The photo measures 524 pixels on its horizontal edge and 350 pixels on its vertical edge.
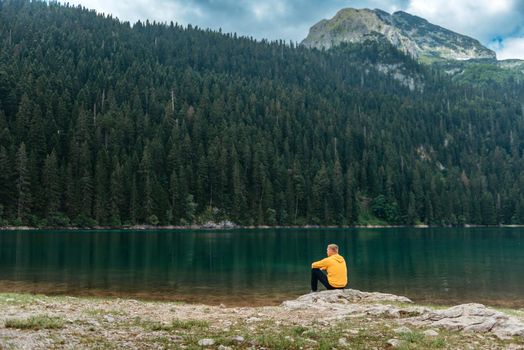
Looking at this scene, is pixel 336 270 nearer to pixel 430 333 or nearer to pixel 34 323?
pixel 430 333

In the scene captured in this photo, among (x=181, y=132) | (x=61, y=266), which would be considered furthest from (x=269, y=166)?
(x=61, y=266)

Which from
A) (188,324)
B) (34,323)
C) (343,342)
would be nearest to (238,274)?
(188,324)

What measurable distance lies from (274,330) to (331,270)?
10982 mm

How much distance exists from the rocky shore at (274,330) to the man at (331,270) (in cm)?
531

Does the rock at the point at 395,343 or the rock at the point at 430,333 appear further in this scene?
the rock at the point at 430,333

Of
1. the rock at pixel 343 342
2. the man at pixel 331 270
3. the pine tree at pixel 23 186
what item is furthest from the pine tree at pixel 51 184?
the rock at pixel 343 342

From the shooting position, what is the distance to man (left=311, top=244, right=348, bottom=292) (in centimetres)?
2361

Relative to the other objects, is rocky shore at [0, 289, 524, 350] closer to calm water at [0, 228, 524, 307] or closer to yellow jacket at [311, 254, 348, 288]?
yellow jacket at [311, 254, 348, 288]

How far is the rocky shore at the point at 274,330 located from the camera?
37.9 ft

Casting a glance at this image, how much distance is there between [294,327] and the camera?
14156 mm

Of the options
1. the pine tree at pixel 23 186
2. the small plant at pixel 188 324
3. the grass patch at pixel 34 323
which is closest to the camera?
the grass patch at pixel 34 323

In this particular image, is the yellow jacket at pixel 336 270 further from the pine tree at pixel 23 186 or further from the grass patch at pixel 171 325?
the pine tree at pixel 23 186

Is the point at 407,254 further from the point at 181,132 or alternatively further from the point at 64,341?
the point at 181,132

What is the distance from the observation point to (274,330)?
1368cm
